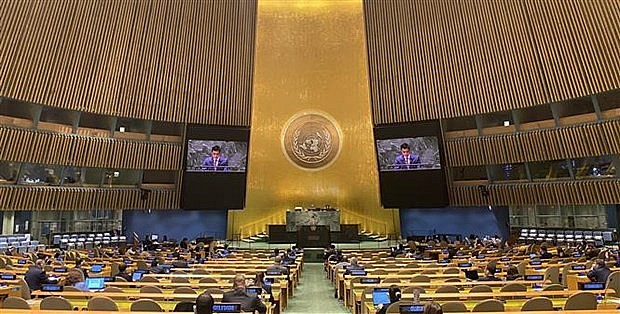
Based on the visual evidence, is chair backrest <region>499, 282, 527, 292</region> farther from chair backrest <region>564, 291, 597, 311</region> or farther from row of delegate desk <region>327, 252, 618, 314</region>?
chair backrest <region>564, 291, 597, 311</region>

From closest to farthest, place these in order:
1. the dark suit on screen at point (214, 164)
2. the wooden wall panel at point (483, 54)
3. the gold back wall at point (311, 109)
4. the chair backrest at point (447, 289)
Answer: the chair backrest at point (447, 289) → the wooden wall panel at point (483, 54) → the dark suit on screen at point (214, 164) → the gold back wall at point (311, 109)

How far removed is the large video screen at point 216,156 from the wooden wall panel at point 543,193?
32.0ft

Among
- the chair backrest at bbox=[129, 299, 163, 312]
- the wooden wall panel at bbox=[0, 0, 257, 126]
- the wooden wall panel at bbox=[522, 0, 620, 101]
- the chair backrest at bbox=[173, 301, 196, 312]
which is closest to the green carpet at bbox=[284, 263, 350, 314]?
the chair backrest at bbox=[173, 301, 196, 312]

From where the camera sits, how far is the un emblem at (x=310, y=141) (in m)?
24.8

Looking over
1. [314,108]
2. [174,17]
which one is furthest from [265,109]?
[174,17]

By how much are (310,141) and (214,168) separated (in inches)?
244

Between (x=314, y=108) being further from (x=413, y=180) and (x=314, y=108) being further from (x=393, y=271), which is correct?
(x=393, y=271)

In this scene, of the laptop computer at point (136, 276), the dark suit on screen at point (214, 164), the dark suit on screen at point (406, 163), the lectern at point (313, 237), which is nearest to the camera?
the laptop computer at point (136, 276)

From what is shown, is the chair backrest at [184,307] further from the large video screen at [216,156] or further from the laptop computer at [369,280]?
the large video screen at [216,156]

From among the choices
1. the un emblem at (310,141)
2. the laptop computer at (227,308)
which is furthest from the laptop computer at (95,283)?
the un emblem at (310,141)

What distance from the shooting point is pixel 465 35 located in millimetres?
19141

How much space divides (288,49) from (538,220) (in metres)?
15.2

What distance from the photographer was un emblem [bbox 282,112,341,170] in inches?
977

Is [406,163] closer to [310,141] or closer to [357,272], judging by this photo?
[310,141]
